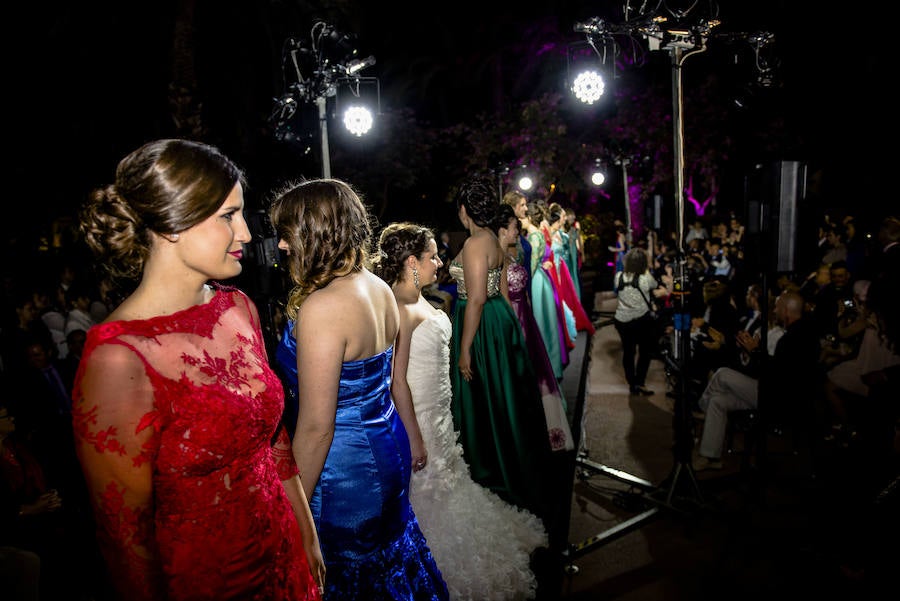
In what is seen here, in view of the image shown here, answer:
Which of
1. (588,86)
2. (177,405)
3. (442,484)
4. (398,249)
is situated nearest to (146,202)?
(177,405)

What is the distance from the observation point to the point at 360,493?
6.23 feet

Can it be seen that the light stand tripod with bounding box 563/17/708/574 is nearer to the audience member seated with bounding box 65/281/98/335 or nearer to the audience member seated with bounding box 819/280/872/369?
the audience member seated with bounding box 819/280/872/369

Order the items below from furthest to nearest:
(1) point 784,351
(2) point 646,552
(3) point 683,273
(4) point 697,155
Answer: (4) point 697,155, (1) point 784,351, (3) point 683,273, (2) point 646,552

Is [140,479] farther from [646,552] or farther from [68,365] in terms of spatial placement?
[68,365]

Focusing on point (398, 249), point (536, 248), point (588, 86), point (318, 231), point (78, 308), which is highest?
point (588, 86)

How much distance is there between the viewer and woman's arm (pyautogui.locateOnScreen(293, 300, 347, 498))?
1.73m

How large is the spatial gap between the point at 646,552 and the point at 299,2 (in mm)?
11129

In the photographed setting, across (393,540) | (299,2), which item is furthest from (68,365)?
(299,2)

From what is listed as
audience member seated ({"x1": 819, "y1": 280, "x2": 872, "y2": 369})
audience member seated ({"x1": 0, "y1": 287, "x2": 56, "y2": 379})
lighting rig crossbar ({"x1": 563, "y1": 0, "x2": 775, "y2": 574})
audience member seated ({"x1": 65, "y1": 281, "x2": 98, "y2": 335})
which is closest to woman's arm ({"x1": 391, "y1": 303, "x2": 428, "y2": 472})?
lighting rig crossbar ({"x1": 563, "y1": 0, "x2": 775, "y2": 574})

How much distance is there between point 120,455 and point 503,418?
2.72m

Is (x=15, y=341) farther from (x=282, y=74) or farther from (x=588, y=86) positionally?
(x=282, y=74)

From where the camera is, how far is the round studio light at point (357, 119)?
Result: 526 centimetres

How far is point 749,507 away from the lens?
12.5 feet

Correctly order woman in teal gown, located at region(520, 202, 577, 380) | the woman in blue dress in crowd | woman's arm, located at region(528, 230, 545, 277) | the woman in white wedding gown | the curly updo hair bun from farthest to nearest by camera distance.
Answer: woman's arm, located at region(528, 230, 545, 277), woman in teal gown, located at region(520, 202, 577, 380), the curly updo hair bun, the woman in white wedding gown, the woman in blue dress in crowd
